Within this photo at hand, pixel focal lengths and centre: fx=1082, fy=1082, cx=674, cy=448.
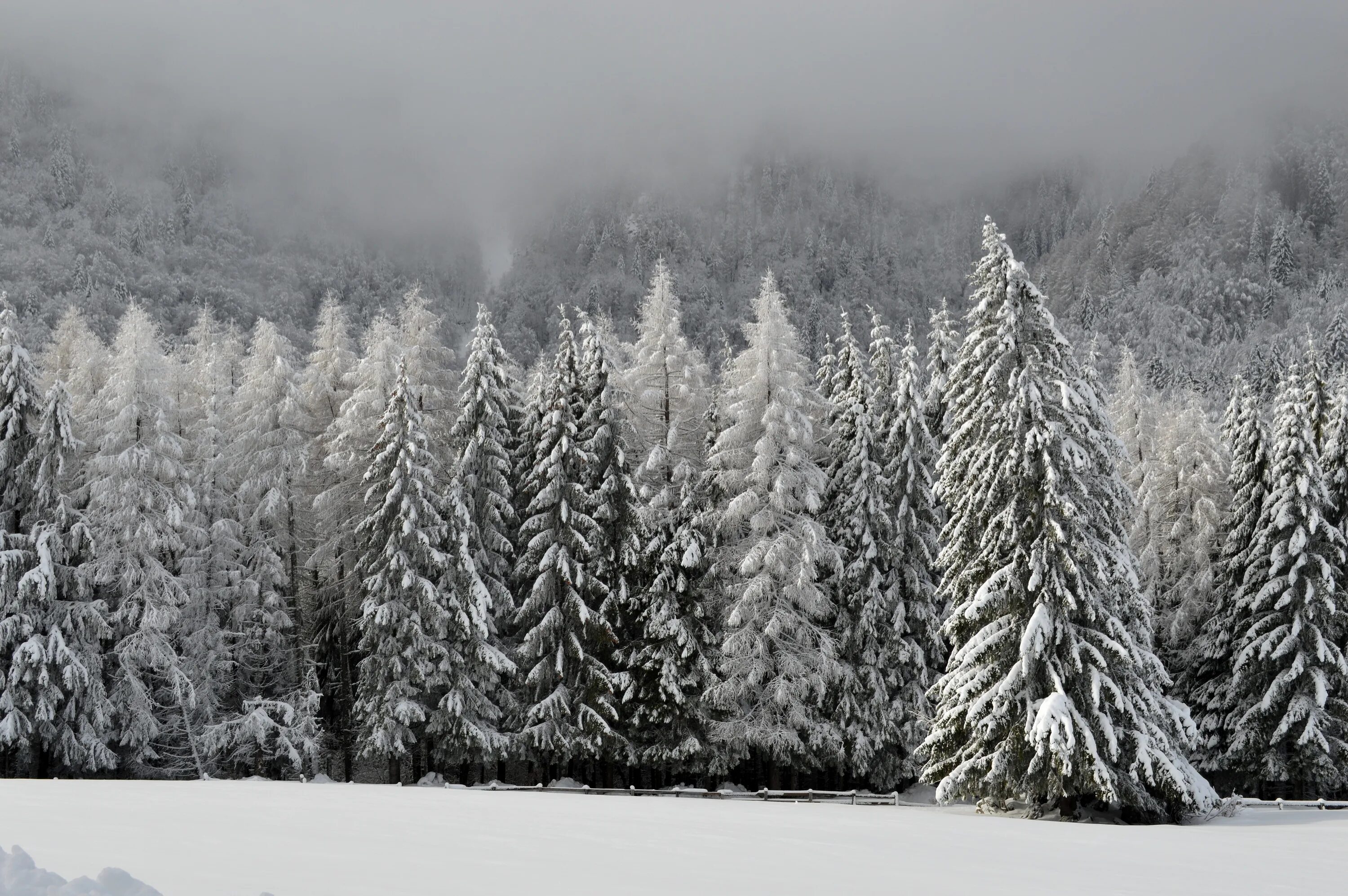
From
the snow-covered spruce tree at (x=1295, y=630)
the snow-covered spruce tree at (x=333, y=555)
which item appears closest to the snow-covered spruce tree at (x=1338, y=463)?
the snow-covered spruce tree at (x=1295, y=630)

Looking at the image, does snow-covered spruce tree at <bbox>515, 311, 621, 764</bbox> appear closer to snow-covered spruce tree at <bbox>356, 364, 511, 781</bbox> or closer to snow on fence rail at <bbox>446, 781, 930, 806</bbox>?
snow-covered spruce tree at <bbox>356, 364, 511, 781</bbox>

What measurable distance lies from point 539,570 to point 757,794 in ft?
30.9

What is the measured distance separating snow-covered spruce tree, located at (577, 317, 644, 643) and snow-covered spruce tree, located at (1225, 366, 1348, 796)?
19398 mm

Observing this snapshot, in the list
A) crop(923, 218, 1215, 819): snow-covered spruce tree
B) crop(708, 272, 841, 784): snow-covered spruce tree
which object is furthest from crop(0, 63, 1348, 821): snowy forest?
crop(923, 218, 1215, 819): snow-covered spruce tree

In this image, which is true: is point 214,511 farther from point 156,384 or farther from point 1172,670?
point 1172,670

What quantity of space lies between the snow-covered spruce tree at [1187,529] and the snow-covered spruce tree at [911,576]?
10.6m

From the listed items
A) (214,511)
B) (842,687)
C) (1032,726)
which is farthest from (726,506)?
(214,511)

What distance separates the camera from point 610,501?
34.7 metres

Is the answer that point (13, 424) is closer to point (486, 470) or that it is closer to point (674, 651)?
point (486, 470)

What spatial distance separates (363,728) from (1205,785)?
74.0 ft

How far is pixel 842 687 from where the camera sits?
3303 centimetres

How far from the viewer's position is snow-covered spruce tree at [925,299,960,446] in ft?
122

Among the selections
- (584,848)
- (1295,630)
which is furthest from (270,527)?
(1295,630)

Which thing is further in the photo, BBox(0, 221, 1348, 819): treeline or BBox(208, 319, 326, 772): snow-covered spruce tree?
BBox(208, 319, 326, 772): snow-covered spruce tree
